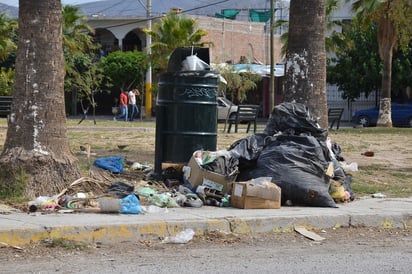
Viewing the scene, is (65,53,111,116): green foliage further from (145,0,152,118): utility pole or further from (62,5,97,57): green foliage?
(145,0,152,118): utility pole

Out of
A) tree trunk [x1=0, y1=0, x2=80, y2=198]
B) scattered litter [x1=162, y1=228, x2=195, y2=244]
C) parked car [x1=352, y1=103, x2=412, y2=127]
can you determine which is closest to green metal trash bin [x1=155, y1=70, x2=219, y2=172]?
tree trunk [x1=0, y1=0, x2=80, y2=198]

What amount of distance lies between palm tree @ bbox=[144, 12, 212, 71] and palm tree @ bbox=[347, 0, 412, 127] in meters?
8.07

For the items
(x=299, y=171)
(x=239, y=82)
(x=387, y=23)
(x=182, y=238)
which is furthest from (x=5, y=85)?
(x=182, y=238)

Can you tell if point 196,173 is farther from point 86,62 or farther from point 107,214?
point 86,62

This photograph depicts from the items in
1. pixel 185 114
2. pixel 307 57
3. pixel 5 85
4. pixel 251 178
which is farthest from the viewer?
pixel 5 85

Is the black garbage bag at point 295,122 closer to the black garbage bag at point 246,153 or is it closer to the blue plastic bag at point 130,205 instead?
the black garbage bag at point 246,153

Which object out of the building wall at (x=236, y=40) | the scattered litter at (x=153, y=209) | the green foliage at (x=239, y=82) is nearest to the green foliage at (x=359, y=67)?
the green foliage at (x=239, y=82)

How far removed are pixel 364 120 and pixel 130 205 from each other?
31.9 meters

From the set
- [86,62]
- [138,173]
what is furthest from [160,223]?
[86,62]

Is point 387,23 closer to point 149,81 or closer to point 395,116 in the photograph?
point 395,116

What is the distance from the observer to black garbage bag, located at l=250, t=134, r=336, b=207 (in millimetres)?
9578

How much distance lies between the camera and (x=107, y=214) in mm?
8523

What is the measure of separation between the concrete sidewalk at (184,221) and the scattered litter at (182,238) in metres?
0.09

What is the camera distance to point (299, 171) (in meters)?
9.59
